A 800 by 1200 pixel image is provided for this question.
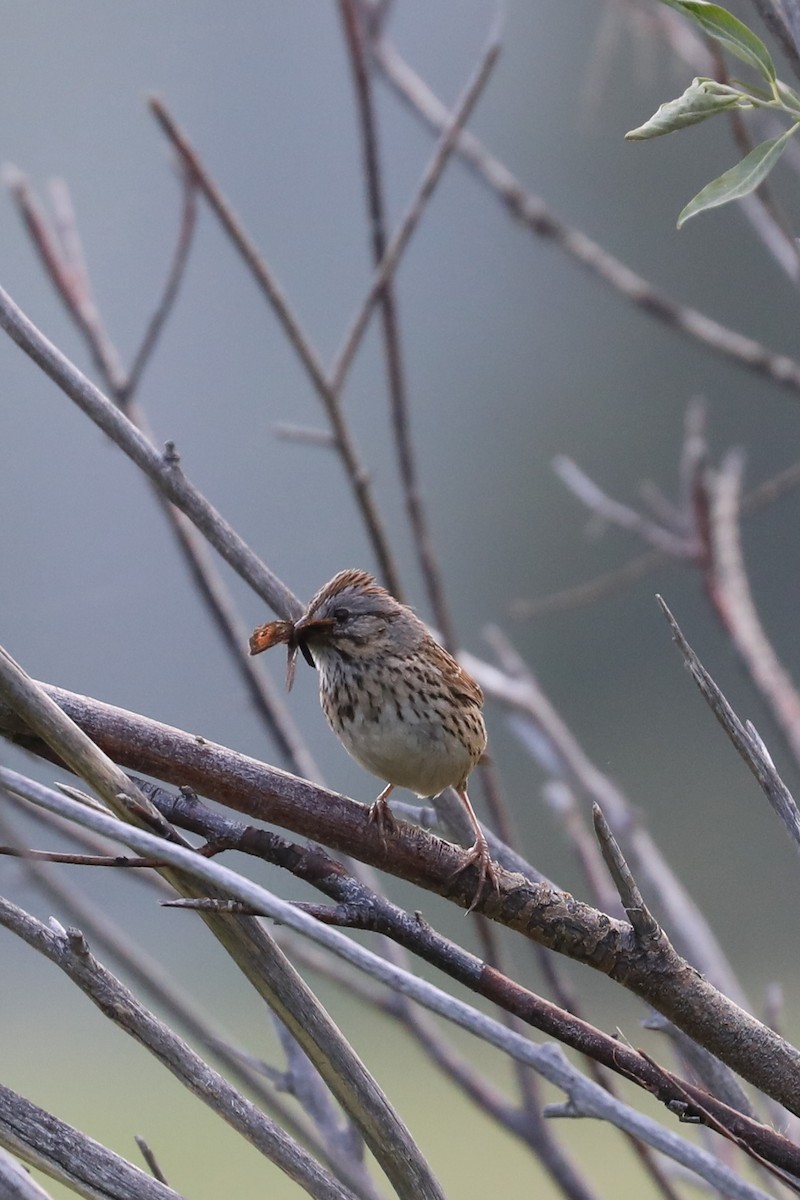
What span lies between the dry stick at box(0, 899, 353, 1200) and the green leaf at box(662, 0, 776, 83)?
1.72 feet

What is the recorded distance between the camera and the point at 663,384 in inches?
167

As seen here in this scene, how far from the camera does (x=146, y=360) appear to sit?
4.11 ft

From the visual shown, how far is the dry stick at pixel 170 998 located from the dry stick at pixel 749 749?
0.47 meters

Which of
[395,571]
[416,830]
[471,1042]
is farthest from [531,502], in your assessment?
[416,830]

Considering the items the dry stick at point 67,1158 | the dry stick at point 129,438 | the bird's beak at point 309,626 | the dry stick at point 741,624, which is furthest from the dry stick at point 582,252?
the dry stick at point 67,1158

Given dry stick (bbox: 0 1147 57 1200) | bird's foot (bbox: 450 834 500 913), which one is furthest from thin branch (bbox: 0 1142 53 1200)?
bird's foot (bbox: 450 834 500 913)

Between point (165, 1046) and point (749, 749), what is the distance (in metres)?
0.34

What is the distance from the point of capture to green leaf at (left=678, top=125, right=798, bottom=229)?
56cm

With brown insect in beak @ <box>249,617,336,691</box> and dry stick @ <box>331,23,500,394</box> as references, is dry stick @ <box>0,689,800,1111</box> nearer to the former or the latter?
brown insect in beak @ <box>249,617,336,691</box>

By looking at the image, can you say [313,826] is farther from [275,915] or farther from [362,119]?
[362,119]

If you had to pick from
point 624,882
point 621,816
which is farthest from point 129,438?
point 621,816

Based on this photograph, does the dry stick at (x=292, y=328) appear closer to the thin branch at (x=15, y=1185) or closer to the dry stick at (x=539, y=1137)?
the dry stick at (x=539, y=1137)

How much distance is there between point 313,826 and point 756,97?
1.43 feet

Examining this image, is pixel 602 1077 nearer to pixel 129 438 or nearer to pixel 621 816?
pixel 621 816
